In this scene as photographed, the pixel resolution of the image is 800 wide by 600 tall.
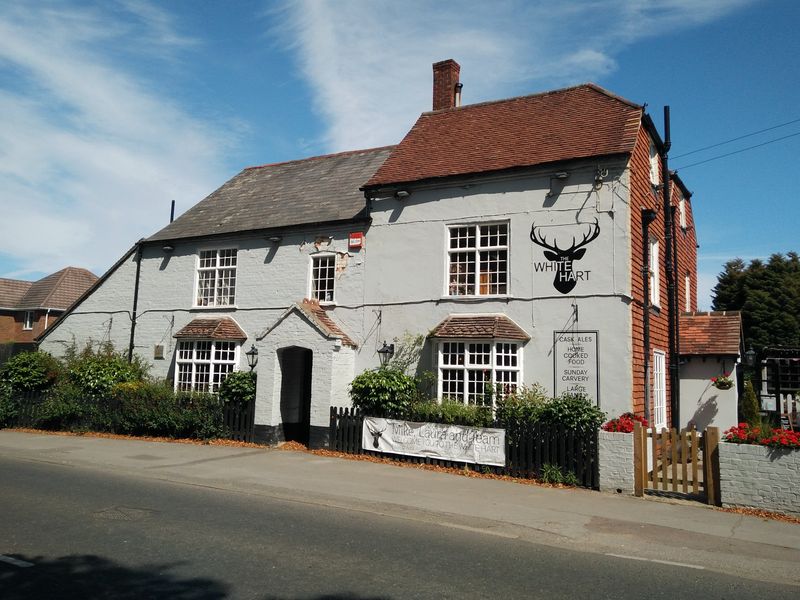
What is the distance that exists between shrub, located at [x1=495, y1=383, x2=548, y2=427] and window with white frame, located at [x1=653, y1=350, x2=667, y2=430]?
11.5ft

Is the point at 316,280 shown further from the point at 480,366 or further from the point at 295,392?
the point at 480,366

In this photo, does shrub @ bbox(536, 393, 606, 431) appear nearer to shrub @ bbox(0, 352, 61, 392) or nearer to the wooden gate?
the wooden gate

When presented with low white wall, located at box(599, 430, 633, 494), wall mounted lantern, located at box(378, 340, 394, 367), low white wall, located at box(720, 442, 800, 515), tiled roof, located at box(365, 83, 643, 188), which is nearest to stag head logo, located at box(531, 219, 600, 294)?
tiled roof, located at box(365, 83, 643, 188)

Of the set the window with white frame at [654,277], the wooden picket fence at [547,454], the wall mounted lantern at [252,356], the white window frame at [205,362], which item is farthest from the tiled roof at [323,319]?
the window with white frame at [654,277]

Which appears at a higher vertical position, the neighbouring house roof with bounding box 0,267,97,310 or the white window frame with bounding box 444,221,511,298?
the neighbouring house roof with bounding box 0,267,97,310

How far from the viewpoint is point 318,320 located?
16.3 meters

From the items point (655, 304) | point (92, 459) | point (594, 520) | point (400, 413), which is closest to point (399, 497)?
point (594, 520)

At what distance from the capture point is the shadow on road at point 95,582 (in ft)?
17.8

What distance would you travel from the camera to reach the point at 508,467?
507 inches

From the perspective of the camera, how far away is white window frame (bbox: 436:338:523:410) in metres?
14.6

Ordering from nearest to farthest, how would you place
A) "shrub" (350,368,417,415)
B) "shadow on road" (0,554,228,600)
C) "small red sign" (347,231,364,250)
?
1. "shadow on road" (0,554,228,600)
2. "shrub" (350,368,417,415)
3. "small red sign" (347,231,364,250)

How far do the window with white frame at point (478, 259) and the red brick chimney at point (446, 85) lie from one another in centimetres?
550

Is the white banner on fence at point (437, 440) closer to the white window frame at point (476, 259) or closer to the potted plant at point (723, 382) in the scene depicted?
the white window frame at point (476, 259)

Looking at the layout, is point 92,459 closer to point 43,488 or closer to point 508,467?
point 43,488
